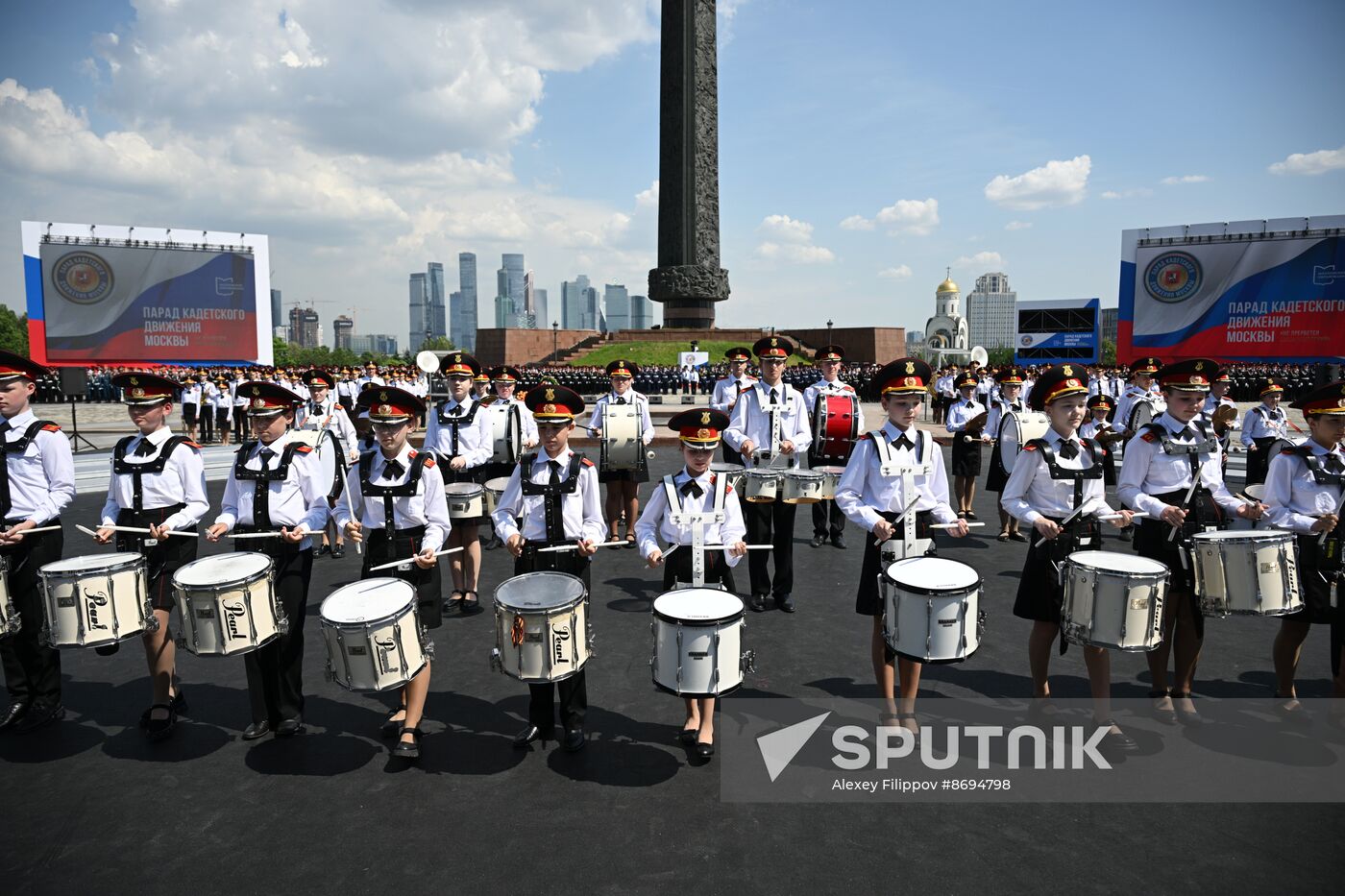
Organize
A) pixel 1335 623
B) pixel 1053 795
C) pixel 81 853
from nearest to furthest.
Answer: pixel 81 853 < pixel 1053 795 < pixel 1335 623

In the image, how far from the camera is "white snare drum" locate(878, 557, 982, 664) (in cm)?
404

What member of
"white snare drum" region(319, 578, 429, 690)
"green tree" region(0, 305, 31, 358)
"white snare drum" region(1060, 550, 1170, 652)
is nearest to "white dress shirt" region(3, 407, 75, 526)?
"white snare drum" region(319, 578, 429, 690)

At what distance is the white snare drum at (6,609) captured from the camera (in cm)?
451

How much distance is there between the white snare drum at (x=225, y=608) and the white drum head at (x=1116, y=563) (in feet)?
15.2

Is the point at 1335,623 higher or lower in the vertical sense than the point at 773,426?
lower

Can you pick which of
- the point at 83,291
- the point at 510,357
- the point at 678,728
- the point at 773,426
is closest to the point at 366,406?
the point at 678,728

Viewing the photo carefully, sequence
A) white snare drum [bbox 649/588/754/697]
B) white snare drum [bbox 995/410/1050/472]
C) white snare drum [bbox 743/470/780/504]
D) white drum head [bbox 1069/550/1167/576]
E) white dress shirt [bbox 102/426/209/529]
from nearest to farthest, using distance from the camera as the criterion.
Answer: white snare drum [bbox 649/588/754/697], white drum head [bbox 1069/550/1167/576], white dress shirt [bbox 102/426/209/529], white snare drum [bbox 743/470/780/504], white snare drum [bbox 995/410/1050/472]

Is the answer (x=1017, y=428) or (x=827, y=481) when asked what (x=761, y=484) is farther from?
(x=1017, y=428)

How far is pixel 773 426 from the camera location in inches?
302

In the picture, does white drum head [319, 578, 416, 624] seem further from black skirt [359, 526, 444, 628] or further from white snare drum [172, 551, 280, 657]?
white snare drum [172, 551, 280, 657]

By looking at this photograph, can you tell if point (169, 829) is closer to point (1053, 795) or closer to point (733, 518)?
point (733, 518)

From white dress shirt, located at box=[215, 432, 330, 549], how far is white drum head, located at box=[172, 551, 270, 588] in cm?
31

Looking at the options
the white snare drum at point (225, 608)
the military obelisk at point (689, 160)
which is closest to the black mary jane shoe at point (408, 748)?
the white snare drum at point (225, 608)

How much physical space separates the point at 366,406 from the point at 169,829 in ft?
8.03
